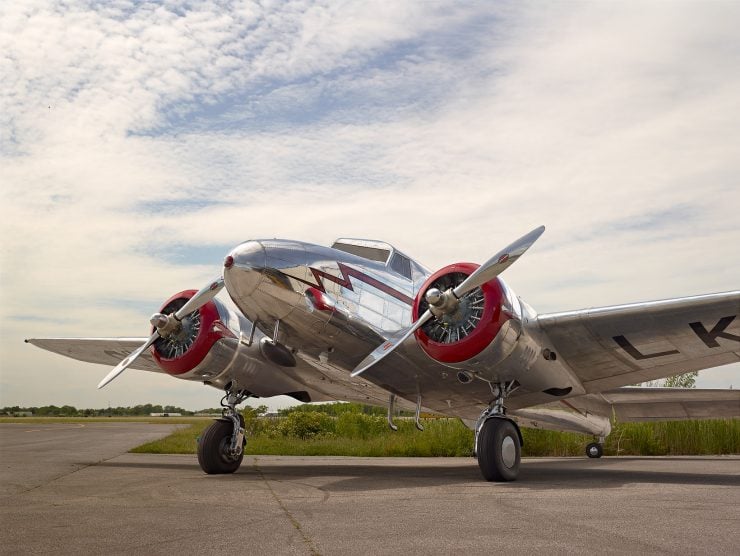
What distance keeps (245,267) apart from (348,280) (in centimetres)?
177

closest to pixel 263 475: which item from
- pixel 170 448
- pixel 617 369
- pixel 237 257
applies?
pixel 237 257

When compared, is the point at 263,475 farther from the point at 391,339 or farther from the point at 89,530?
the point at 89,530

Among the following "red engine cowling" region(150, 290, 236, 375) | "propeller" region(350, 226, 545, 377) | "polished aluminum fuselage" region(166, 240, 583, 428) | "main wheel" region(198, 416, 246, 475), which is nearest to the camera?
"propeller" region(350, 226, 545, 377)

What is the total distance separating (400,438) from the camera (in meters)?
22.8

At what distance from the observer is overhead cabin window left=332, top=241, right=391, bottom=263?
12141 mm

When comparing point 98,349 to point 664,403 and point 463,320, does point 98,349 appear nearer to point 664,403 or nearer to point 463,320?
point 463,320

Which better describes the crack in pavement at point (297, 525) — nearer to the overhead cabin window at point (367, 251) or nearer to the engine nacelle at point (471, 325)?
the engine nacelle at point (471, 325)

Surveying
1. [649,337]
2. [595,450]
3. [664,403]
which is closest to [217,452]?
[649,337]

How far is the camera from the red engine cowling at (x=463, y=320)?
979 centimetres

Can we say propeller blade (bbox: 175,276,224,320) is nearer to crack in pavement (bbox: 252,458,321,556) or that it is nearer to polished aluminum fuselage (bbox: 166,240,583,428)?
polished aluminum fuselage (bbox: 166,240,583,428)

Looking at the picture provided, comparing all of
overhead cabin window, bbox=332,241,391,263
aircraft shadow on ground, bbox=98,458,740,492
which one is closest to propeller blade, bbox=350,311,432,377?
aircraft shadow on ground, bbox=98,458,740,492

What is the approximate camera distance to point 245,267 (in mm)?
10039

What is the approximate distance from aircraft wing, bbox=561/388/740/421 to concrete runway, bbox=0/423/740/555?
14.1 ft

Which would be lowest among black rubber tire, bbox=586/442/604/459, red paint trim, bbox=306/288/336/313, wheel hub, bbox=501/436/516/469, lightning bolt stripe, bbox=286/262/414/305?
black rubber tire, bbox=586/442/604/459
